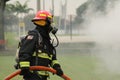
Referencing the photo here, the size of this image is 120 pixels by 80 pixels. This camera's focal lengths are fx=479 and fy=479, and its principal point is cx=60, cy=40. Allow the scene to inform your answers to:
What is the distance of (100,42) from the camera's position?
15.3 m

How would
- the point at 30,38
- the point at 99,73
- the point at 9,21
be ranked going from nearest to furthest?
the point at 30,38 < the point at 99,73 < the point at 9,21

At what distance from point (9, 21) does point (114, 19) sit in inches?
1305

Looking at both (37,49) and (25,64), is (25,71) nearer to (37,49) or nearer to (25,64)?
(25,64)

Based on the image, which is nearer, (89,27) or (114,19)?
(114,19)

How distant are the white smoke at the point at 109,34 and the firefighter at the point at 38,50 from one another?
244 inches

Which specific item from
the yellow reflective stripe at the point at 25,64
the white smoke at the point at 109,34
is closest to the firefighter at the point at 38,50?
the yellow reflective stripe at the point at 25,64

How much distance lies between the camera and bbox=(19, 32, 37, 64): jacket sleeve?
23.3ft

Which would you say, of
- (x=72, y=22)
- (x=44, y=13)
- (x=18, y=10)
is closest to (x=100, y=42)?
(x=44, y=13)

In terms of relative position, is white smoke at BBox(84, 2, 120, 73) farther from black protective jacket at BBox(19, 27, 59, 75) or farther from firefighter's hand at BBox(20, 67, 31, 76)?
firefighter's hand at BBox(20, 67, 31, 76)

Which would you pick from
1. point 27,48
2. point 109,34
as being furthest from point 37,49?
point 109,34

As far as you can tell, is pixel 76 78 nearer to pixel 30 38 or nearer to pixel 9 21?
pixel 30 38

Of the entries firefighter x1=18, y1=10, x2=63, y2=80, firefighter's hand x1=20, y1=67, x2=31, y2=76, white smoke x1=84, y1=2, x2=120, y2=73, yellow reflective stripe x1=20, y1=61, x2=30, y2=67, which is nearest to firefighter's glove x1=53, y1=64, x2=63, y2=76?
firefighter x1=18, y1=10, x2=63, y2=80

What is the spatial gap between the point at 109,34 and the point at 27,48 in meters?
7.05

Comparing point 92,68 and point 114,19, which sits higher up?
point 114,19
